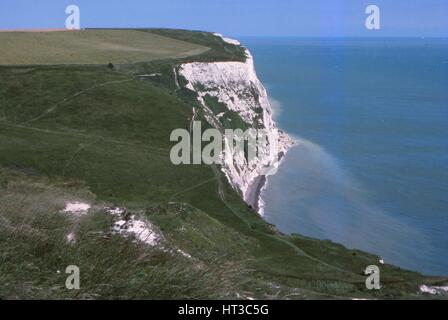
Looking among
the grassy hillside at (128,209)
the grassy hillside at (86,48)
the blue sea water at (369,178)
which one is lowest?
the blue sea water at (369,178)

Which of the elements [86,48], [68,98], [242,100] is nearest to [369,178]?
[242,100]

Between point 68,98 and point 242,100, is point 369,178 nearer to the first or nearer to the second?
point 242,100

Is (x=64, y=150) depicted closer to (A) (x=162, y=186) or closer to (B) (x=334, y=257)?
(A) (x=162, y=186)

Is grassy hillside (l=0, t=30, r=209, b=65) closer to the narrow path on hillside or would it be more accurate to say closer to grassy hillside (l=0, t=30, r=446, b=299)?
grassy hillside (l=0, t=30, r=446, b=299)

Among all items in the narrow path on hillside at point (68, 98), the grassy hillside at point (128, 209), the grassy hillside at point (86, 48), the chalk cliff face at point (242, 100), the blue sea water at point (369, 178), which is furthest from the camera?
the grassy hillside at point (86, 48)

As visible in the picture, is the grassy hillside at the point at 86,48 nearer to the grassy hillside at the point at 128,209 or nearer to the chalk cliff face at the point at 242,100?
the grassy hillside at the point at 128,209

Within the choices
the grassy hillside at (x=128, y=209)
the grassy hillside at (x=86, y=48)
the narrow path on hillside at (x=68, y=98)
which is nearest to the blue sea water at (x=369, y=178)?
the grassy hillside at (x=128, y=209)

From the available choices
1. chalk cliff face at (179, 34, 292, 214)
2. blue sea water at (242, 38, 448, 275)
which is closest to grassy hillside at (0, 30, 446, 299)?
chalk cliff face at (179, 34, 292, 214)
